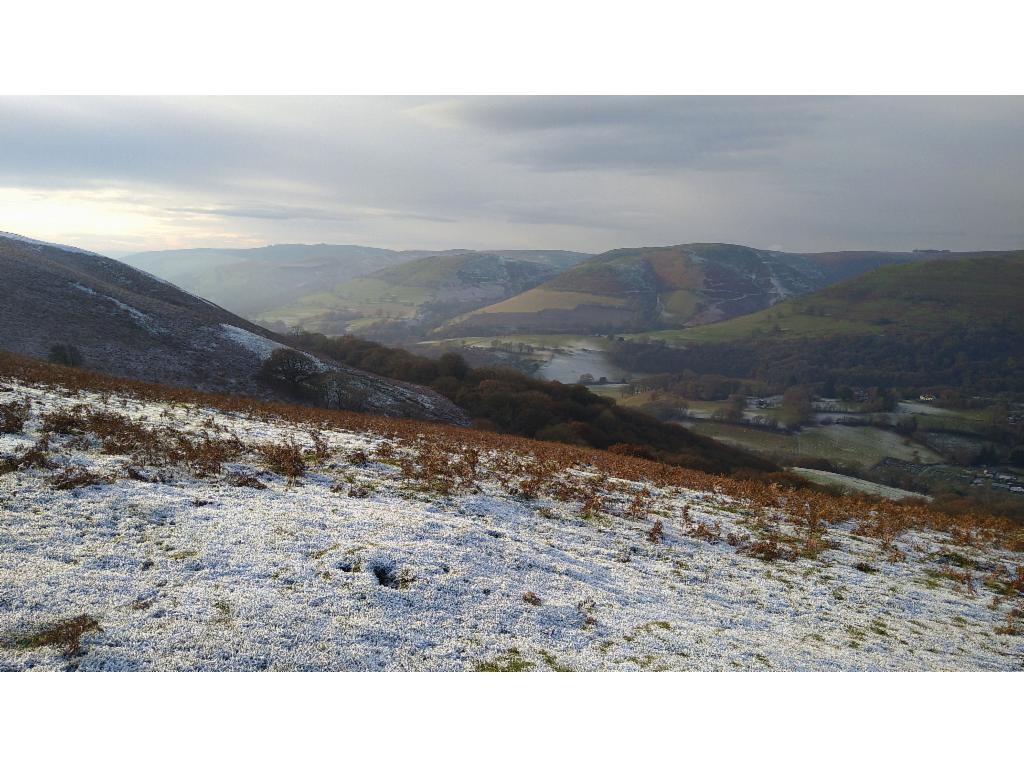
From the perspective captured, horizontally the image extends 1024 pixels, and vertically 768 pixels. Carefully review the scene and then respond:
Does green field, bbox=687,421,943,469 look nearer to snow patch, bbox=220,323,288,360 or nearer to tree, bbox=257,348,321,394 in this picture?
tree, bbox=257,348,321,394

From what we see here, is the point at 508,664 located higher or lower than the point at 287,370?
lower

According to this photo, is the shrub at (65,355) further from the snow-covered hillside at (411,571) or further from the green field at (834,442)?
the green field at (834,442)

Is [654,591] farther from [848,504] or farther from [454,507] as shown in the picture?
[848,504]

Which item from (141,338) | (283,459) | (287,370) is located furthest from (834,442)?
(283,459)

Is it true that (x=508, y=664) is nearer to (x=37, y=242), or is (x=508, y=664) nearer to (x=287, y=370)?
(x=287, y=370)

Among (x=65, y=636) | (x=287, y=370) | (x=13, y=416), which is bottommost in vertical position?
(x=287, y=370)

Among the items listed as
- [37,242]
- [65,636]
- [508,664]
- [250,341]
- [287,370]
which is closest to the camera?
[65,636]
